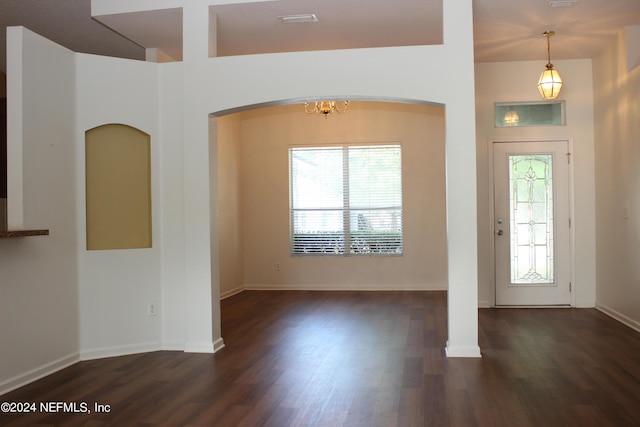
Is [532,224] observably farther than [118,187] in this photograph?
Yes

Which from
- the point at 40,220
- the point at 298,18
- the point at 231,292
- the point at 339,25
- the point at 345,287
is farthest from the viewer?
the point at 345,287

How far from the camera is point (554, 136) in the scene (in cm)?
737

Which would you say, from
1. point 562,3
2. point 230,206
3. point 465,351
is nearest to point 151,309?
point 465,351

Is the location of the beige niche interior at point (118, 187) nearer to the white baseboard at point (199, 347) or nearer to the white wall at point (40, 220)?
the white wall at point (40, 220)

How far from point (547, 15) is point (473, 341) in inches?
124

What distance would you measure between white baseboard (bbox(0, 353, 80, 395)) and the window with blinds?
4887 mm

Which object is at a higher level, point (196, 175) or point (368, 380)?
point (196, 175)

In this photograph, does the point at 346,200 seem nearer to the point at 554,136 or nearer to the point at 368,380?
the point at 554,136

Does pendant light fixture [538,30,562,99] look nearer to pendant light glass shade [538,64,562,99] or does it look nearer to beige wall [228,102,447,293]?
pendant light glass shade [538,64,562,99]

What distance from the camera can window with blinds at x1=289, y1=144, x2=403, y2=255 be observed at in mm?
9195

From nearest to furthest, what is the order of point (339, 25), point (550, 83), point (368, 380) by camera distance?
point (368, 380), point (339, 25), point (550, 83)

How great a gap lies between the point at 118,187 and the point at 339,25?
2.70 m

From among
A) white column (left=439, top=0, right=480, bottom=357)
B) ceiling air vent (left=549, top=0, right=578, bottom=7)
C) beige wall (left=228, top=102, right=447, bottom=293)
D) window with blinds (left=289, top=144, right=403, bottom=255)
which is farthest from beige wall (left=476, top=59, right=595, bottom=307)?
white column (left=439, top=0, right=480, bottom=357)

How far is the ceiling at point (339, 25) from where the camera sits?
5449mm
